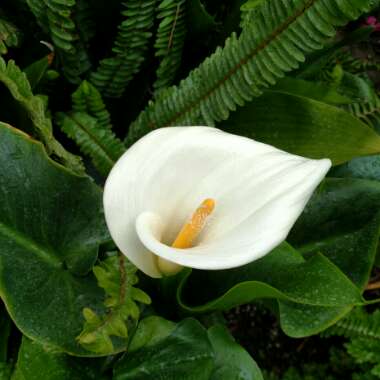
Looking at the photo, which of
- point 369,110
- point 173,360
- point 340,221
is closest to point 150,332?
point 173,360

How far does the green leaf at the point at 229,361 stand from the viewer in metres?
0.98

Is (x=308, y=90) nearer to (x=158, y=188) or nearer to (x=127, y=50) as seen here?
(x=127, y=50)

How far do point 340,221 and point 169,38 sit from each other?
0.46m

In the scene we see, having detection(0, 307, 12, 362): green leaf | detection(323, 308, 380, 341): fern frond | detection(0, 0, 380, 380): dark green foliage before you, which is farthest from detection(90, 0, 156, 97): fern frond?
detection(323, 308, 380, 341): fern frond

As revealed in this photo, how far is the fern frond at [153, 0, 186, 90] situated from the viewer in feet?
3.60

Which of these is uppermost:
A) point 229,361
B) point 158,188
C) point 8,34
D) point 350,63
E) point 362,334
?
point 8,34

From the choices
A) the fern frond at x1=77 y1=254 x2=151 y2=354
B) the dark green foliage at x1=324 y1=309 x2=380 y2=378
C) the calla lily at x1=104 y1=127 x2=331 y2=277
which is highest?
the calla lily at x1=104 y1=127 x2=331 y2=277

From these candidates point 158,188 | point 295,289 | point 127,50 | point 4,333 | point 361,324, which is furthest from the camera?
point 361,324

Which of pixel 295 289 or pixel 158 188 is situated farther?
pixel 295 289

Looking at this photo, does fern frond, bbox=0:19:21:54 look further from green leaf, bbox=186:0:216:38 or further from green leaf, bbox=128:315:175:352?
green leaf, bbox=128:315:175:352

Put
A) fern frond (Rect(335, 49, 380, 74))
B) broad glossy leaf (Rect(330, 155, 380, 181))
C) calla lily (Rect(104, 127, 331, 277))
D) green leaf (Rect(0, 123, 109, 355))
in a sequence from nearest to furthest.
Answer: calla lily (Rect(104, 127, 331, 277))
green leaf (Rect(0, 123, 109, 355))
broad glossy leaf (Rect(330, 155, 380, 181))
fern frond (Rect(335, 49, 380, 74))

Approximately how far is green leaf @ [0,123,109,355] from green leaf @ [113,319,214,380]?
9cm

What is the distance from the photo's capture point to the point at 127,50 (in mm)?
1142

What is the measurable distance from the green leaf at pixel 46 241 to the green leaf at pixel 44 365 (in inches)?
2.1
